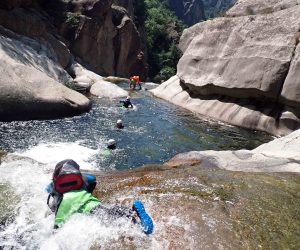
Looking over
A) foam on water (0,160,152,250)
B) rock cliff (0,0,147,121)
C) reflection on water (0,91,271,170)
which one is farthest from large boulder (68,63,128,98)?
foam on water (0,160,152,250)

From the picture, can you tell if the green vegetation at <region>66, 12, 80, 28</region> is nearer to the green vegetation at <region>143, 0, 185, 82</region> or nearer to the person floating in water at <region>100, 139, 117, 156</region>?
the green vegetation at <region>143, 0, 185, 82</region>

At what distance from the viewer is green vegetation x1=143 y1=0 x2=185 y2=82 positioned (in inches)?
2232

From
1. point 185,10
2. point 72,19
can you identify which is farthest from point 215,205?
point 185,10

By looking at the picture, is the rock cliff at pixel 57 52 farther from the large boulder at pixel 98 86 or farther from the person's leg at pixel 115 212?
the person's leg at pixel 115 212

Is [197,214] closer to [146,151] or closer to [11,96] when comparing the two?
[146,151]

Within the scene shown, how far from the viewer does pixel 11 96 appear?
52.4 feet

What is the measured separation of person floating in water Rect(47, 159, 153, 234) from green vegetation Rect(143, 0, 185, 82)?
1913 inches

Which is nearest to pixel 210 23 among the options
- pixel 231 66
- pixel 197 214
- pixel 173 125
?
pixel 231 66

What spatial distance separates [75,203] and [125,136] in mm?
9752

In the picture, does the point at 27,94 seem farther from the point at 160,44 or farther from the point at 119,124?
the point at 160,44

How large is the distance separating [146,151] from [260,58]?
29.5 feet

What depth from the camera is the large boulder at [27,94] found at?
16.1 metres

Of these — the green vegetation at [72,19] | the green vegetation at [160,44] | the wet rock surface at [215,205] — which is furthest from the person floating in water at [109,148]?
the green vegetation at [160,44]

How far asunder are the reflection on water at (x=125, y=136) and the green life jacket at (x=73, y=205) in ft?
18.1
